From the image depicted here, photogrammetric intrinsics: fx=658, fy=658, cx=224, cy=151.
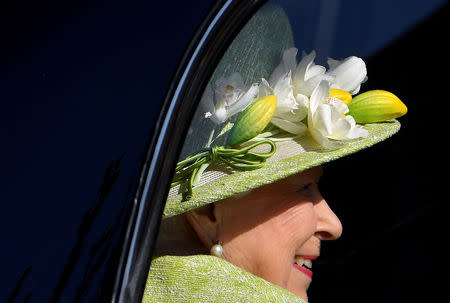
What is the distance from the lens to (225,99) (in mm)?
1413

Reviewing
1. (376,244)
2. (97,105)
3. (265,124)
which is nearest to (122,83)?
(97,105)

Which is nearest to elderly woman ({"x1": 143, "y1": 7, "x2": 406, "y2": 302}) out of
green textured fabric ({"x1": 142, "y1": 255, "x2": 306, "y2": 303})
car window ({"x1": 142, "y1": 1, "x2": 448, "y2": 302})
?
green textured fabric ({"x1": 142, "y1": 255, "x2": 306, "y2": 303})

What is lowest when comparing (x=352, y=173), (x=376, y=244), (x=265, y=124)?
(x=265, y=124)

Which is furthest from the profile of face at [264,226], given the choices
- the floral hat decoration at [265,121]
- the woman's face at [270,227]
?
the floral hat decoration at [265,121]

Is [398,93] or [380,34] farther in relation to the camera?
[398,93]

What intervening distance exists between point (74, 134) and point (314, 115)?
0.58 meters

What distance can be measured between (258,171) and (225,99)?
177mm

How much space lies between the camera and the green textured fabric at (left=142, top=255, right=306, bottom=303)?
132 centimetres

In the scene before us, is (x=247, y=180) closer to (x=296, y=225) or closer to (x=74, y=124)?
(x=296, y=225)

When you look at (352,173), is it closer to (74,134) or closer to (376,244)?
(376,244)

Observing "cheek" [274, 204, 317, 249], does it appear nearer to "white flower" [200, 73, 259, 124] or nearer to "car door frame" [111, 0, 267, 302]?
"white flower" [200, 73, 259, 124]

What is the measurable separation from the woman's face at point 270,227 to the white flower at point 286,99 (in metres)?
0.13

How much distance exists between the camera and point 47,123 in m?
1.13

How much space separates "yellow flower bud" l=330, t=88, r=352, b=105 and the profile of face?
0.21 meters
